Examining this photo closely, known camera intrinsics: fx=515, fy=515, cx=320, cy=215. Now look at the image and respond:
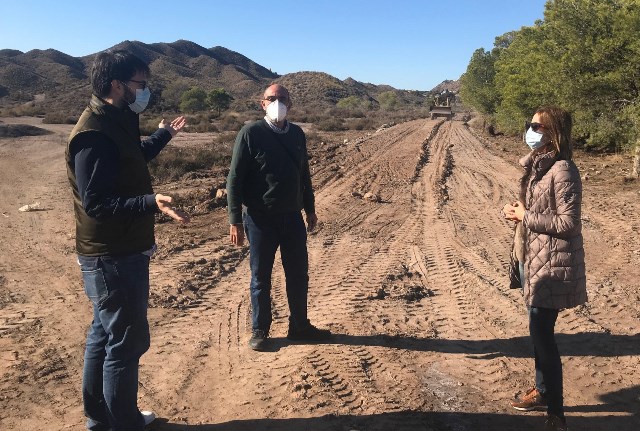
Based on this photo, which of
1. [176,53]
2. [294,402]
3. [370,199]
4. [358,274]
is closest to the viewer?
[294,402]

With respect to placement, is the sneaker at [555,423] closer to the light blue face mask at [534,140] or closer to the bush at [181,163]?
the light blue face mask at [534,140]

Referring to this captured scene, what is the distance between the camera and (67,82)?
8344cm

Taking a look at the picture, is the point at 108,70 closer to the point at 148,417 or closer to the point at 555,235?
the point at 148,417

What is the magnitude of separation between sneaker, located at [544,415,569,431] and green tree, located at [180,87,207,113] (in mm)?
49880

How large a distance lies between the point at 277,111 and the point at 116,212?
1.72m

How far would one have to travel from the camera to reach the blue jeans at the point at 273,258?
3971 millimetres

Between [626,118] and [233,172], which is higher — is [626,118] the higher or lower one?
the higher one

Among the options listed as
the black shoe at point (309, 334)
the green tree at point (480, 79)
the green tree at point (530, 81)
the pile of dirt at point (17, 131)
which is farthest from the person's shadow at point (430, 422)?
the green tree at point (480, 79)

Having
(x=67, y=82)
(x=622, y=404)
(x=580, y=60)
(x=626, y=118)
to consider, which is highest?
(x=67, y=82)

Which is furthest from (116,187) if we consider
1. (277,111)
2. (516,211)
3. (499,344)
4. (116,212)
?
(499,344)

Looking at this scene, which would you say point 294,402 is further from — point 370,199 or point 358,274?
point 370,199

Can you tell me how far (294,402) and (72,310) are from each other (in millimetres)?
2644

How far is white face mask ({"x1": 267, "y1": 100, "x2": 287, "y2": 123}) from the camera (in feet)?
12.5

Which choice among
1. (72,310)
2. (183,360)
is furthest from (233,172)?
(72,310)
